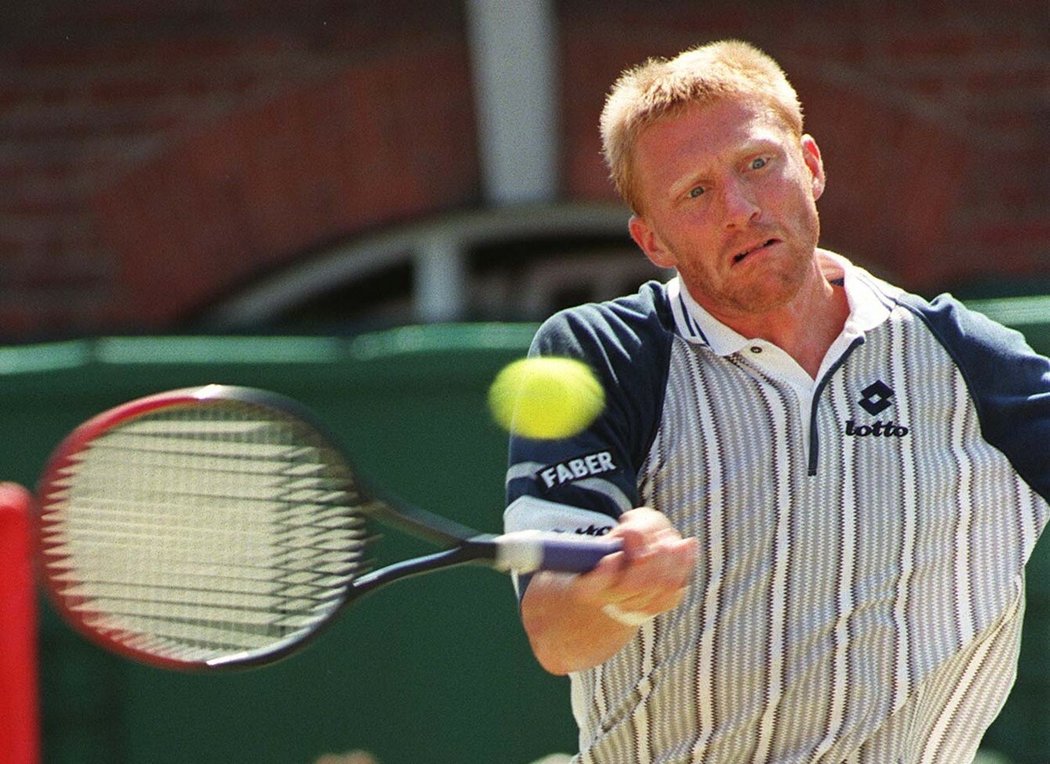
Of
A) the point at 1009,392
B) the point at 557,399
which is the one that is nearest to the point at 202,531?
the point at 557,399

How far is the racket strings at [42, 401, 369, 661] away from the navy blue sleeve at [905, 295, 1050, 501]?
2.98ft

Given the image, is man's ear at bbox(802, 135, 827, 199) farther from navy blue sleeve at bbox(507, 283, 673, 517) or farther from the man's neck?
navy blue sleeve at bbox(507, 283, 673, 517)

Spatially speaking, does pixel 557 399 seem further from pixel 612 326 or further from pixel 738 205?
pixel 738 205

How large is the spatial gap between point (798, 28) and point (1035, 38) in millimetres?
823

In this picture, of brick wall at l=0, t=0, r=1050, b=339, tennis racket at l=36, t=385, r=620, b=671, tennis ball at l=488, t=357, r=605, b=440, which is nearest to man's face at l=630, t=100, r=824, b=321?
tennis ball at l=488, t=357, r=605, b=440

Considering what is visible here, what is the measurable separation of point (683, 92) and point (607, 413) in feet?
1.55

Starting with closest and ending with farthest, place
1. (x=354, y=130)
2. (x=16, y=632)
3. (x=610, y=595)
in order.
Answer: (x=610, y=595) → (x=16, y=632) → (x=354, y=130)

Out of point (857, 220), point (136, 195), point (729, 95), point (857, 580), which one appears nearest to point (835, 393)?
point (857, 580)

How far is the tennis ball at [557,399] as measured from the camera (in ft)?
8.66

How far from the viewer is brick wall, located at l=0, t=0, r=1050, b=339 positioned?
21.7 feet

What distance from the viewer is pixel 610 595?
95.1 inches

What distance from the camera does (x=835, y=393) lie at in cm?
274

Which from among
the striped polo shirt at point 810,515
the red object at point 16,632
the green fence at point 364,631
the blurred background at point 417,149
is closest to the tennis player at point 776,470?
the striped polo shirt at point 810,515

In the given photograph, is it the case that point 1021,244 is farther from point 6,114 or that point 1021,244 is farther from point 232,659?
point 232,659
